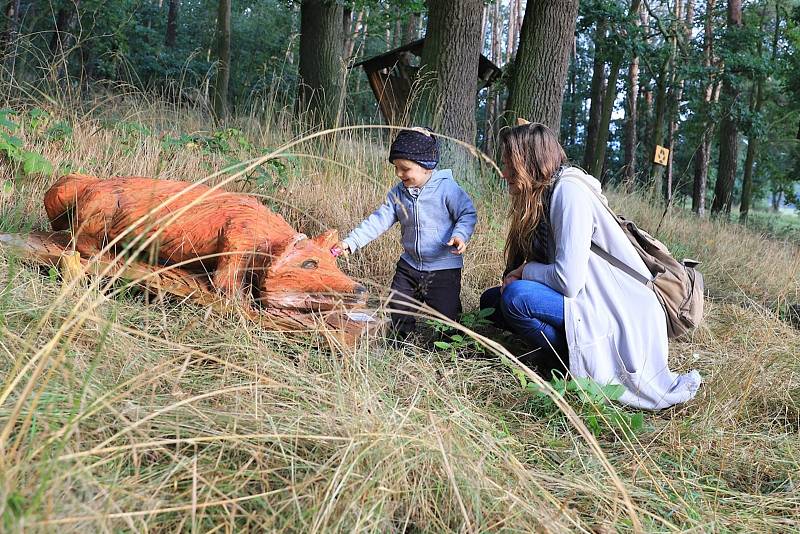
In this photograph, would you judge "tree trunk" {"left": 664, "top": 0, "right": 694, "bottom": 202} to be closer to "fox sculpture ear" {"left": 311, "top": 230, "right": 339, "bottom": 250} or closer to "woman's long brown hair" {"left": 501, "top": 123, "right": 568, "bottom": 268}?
"woman's long brown hair" {"left": 501, "top": 123, "right": 568, "bottom": 268}

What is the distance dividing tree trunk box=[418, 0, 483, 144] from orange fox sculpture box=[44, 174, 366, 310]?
9.85 ft

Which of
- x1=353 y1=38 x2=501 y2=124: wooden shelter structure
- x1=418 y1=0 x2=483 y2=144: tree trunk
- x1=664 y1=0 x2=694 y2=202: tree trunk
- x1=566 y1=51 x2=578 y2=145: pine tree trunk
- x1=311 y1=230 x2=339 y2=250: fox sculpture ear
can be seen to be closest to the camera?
x1=311 y1=230 x2=339 y2=250: fox sculpture ear

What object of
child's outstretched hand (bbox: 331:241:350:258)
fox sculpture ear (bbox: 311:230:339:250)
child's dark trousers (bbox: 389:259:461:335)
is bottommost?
child's dark trousers (bbox: 389:259:461:335)

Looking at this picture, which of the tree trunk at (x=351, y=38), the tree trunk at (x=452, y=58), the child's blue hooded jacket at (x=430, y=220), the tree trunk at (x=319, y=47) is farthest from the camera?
the tree trunk at (x=351, y=38)

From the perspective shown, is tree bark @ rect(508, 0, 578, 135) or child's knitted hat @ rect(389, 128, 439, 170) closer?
child's knitted hat @ rect(389, 128, 439, 170)

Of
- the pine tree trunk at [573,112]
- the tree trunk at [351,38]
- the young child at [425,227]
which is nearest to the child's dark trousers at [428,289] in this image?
the young child at [425,227]

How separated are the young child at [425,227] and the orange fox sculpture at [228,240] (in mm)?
359

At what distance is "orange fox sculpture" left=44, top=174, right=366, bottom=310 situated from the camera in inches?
110

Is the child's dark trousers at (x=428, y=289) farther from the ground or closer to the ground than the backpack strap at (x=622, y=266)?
closer to the ground

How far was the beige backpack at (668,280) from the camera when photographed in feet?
9.17

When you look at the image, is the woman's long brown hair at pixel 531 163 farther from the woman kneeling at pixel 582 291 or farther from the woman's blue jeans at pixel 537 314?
the woman's blue jeans at pixel 537 314

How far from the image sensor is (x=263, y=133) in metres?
5.59

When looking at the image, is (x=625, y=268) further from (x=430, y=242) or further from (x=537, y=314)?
(x=430, y=242)

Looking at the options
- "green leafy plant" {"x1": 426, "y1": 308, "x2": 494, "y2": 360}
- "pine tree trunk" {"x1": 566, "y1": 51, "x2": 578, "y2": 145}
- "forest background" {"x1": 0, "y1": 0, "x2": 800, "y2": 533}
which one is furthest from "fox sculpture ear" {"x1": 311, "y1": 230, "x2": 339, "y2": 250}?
"pine tree trunk" {"x1": 566, "y1": 51, "x2": 578, "y2": 145}
